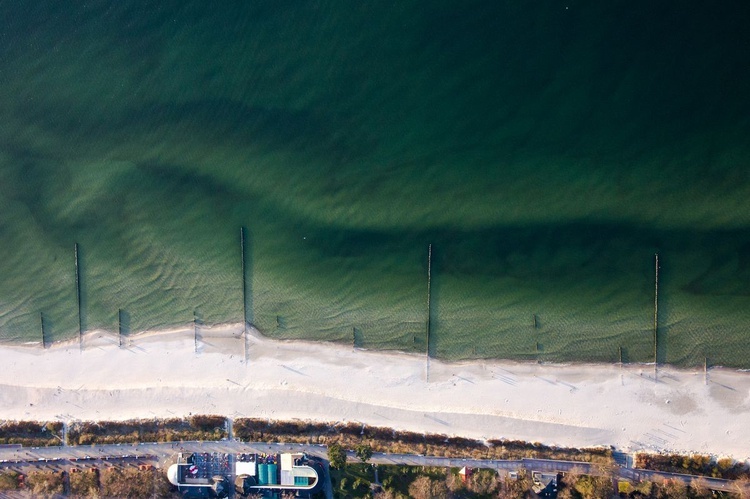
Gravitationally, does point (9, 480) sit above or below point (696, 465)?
below

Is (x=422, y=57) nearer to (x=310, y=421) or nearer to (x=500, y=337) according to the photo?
(x=500, y=337)

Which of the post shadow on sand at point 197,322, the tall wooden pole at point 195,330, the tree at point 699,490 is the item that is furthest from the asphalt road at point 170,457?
the post shadow on sand at point 197,322

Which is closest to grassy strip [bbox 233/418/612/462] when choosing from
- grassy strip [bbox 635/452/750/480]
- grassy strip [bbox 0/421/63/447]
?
grassy strip [bbox 635/452/750/480]

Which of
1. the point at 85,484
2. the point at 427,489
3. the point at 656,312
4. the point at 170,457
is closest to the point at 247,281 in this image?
the point at 170,457

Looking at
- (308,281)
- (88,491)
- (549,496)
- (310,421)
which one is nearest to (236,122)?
(308,281)

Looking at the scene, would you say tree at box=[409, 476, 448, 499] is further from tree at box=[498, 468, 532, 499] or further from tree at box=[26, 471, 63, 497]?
tree at box=[26, 471, 63, 497]

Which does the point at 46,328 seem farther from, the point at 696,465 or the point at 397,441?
the point at 696,465
